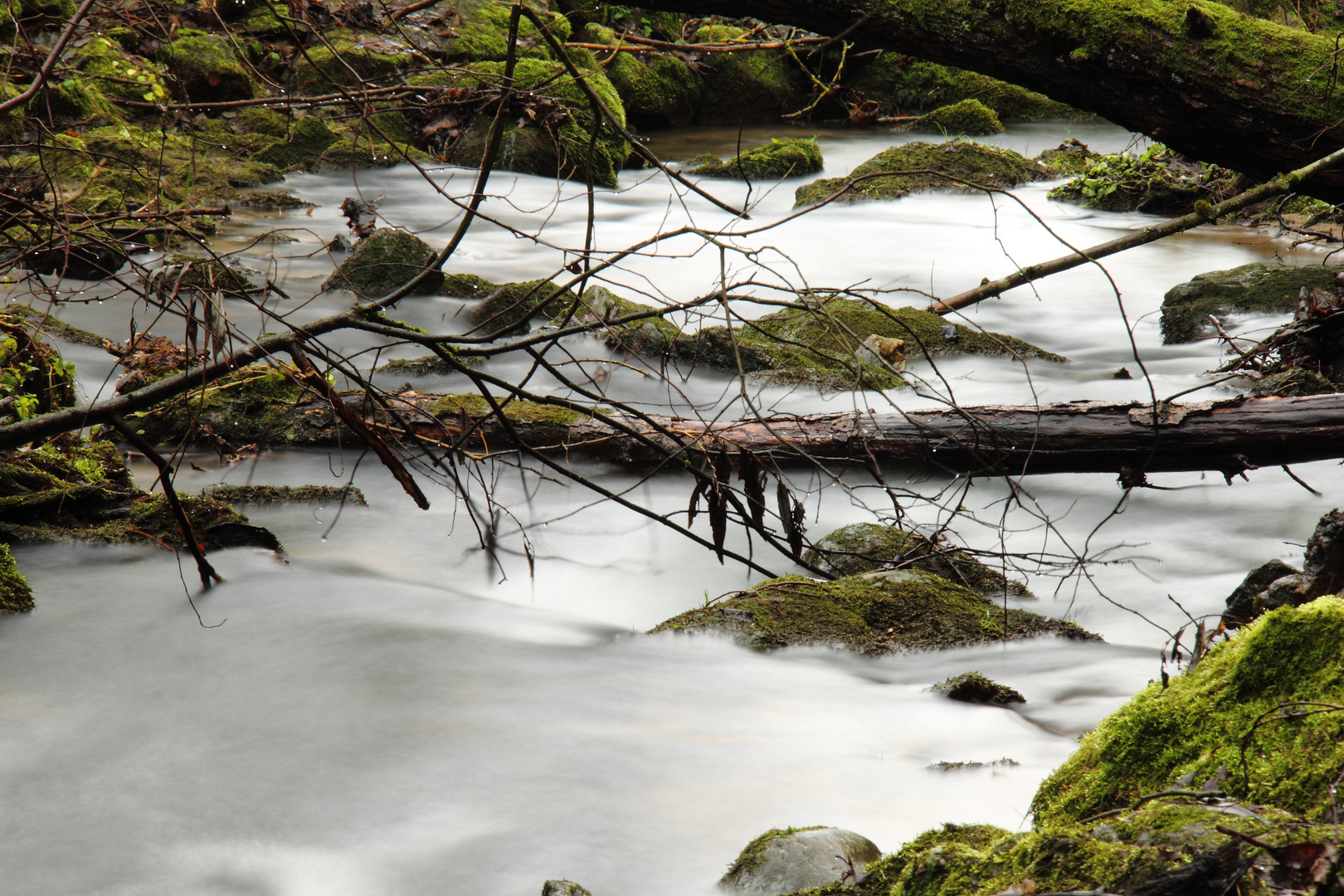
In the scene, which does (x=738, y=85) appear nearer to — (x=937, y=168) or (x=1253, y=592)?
(x=937, y=168)

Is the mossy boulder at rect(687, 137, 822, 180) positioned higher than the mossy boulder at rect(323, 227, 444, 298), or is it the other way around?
the mossy boulder at rect(687, 137, 822, 180)

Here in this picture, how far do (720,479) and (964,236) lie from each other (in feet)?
30.9

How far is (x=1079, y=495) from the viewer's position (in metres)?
5.65

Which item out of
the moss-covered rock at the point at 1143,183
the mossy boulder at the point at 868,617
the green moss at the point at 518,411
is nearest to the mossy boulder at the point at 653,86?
the moss-covered rock at the point at 1143,183

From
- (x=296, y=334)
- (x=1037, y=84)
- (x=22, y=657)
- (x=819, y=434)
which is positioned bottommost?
(x=22, y=657)

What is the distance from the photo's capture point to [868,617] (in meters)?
4.00

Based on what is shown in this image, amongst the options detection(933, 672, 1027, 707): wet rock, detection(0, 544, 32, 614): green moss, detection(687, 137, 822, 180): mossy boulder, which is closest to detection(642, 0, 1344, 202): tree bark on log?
detection(933, 672, 1027, 707): wet rock

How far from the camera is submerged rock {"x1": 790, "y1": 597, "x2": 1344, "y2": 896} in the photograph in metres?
1.28

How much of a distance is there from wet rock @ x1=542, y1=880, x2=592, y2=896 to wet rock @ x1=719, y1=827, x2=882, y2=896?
0.38m

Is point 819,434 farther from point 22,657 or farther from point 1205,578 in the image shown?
point 22,657

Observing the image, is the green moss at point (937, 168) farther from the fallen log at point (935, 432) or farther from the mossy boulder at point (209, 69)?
the mossy boulder at point (209, 69)

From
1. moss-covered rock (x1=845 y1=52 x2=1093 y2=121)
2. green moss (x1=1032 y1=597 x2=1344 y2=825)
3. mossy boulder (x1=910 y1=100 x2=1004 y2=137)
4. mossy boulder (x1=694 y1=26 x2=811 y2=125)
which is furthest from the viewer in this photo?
moss-covered rock (x1=845 y1=52 x2=1093 y2=121)

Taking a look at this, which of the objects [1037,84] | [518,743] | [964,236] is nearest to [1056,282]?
[964,236]

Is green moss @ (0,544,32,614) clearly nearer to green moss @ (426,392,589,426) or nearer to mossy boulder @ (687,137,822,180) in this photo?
green moss @ (426,392,589,426)
